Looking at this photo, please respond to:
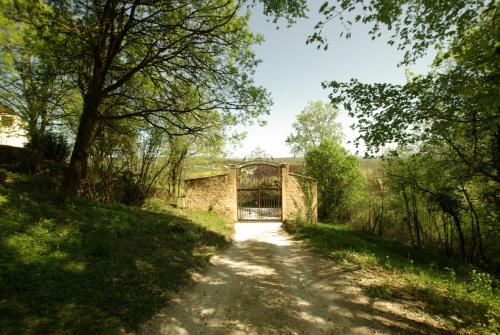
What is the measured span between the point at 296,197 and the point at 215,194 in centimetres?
522

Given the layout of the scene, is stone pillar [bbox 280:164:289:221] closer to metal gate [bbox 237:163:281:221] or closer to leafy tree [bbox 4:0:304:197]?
metal gate [bbox 237:163:281:221]

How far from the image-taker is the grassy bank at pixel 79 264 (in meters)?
3.19

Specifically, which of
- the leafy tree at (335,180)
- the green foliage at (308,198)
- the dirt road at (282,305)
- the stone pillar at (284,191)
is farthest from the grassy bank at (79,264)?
the leafy tree at (335,180)

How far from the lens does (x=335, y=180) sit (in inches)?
727

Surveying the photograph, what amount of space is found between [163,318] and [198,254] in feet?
10.5

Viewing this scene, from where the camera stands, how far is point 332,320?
3.82 m

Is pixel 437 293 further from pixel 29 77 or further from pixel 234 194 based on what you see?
pixel 29 77

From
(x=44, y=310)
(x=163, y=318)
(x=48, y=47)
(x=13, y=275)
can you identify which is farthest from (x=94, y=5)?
(x=163, y=318)

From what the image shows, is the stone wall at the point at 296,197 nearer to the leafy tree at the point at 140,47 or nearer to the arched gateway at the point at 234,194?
the arched gateway at the point at 234,194

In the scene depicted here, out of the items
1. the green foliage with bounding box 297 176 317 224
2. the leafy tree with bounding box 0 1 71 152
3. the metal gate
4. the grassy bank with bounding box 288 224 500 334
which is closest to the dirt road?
the grassy bank with bounding box 288 224 500 334

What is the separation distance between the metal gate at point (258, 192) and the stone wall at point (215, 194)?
40.8 inches

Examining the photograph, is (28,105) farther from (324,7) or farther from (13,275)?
(324,7)

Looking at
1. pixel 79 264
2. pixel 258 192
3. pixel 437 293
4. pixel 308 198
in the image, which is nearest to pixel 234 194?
pixel 258 192

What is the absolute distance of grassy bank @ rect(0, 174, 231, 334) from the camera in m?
3.19
